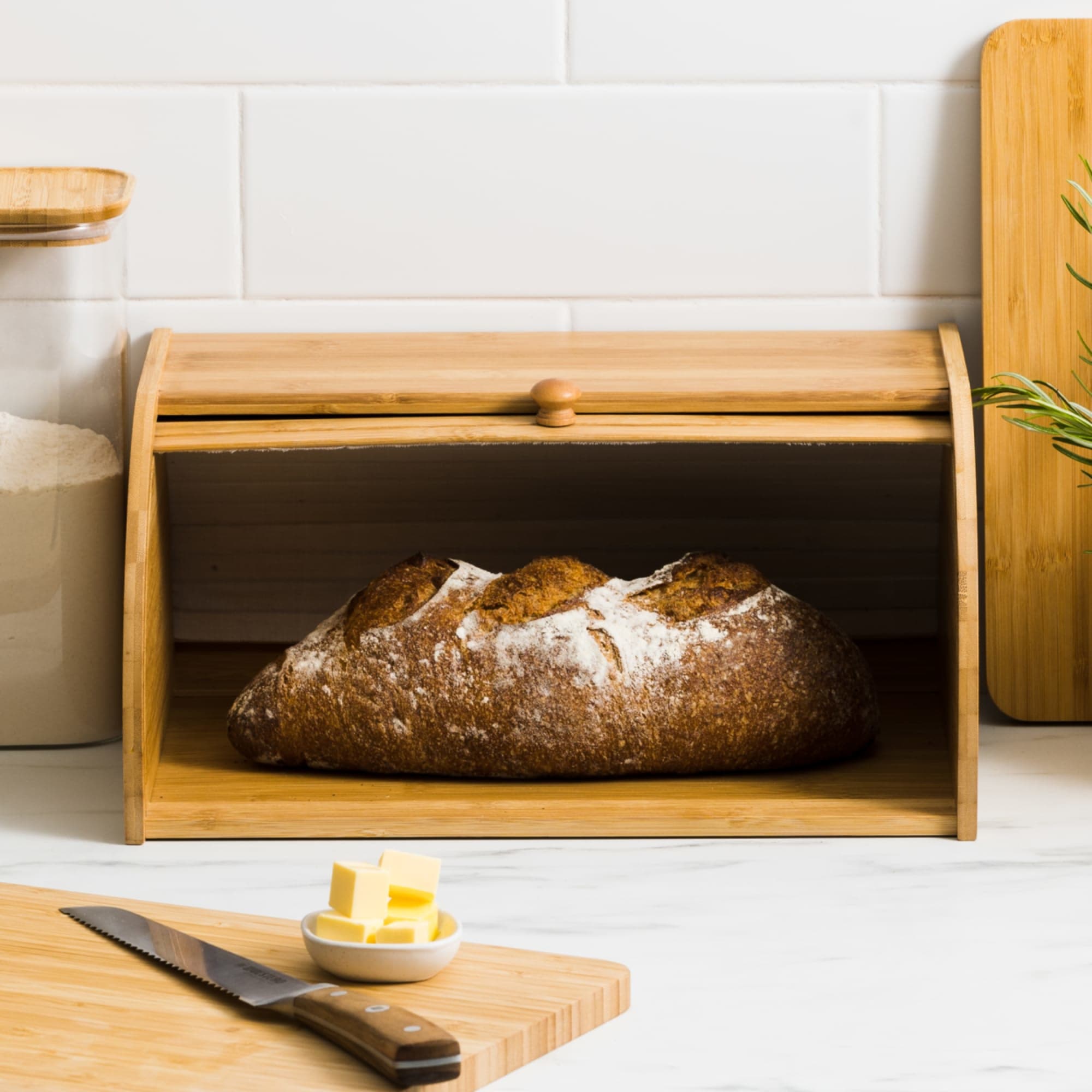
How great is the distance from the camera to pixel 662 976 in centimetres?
83

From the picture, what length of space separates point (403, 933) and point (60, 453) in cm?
57

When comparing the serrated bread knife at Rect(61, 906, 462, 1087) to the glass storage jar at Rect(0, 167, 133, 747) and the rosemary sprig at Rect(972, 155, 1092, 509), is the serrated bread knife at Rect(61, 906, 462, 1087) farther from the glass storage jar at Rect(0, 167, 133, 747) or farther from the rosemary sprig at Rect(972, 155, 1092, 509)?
the rosemary sprig at Rect(972, 155, 1092, 509)

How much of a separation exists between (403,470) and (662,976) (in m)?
0.65

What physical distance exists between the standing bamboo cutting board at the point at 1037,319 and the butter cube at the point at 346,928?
70 centimetres

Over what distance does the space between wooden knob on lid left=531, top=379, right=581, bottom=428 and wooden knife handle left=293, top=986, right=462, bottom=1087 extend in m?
0.47

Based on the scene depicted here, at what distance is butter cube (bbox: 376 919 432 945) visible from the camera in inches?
29.6

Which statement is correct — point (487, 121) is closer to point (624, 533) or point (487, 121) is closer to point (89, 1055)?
point (624, 533)

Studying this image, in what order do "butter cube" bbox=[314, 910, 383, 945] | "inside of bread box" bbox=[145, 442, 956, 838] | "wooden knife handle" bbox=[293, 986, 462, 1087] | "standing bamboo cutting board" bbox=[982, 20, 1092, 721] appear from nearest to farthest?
"wooden knife handle" bbox=[293, 986, 462, 1087] < "butter cube" bbox=[314, 910, 383, 945] < "standing bamboo cutting board" bbox=[982, 20, 1092, 721] < "inside of bread box" bbox=[145, 442, 956, 838]

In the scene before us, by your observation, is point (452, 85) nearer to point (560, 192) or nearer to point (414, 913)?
point (560, 192)

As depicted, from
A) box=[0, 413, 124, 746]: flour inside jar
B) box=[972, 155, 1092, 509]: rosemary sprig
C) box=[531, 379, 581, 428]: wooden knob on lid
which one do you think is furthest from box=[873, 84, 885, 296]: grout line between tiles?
box=[0, 413, 124, 746]: flour inside jar

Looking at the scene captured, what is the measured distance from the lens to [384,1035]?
2.19ft

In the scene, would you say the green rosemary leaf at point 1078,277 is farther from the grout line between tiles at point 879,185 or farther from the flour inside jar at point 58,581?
the flour inside jar at point 58,581

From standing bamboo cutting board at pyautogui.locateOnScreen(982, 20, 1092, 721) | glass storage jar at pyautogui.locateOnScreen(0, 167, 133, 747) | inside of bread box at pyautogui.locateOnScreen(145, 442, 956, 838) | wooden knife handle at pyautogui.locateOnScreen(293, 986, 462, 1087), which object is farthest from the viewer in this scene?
inside of bread box at pyautogui.locateOnScreen(145, 442, 956, 838)

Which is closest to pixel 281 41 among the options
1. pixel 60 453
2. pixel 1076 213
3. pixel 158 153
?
pixel 158 153
